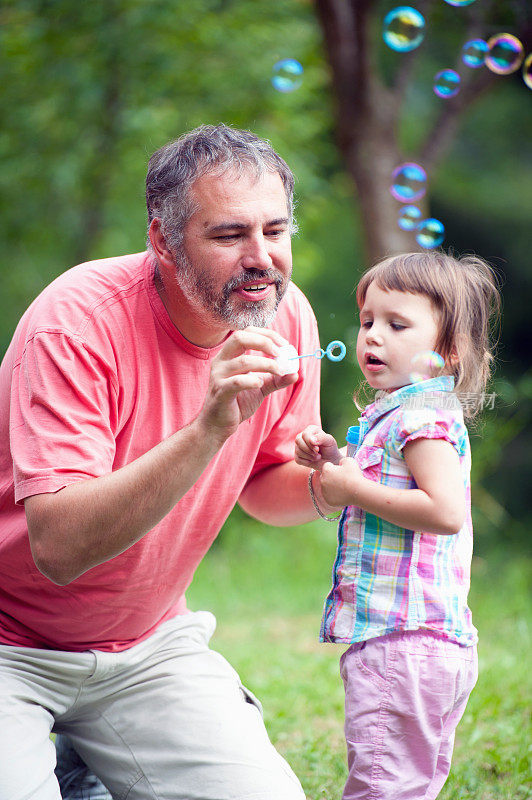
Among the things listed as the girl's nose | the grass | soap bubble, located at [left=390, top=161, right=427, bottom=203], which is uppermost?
soap bubble, located at [left=390, top=161, right=427, bottom=203]

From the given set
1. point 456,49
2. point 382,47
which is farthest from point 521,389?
point 382,47

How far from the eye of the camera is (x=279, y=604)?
579cm

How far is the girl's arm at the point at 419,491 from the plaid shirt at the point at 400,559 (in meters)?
0.04

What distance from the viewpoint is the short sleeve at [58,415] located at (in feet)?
6.75

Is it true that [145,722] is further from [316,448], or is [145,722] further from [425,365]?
[425,365]

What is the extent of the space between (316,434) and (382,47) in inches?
340

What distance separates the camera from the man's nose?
223 cm

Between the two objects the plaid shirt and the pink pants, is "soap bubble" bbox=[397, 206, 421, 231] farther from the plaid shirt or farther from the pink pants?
the pink pants

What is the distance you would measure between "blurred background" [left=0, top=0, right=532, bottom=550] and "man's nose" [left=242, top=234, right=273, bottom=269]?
172 centimetres

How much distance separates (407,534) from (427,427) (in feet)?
0.84

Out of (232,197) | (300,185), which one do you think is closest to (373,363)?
(232,197)

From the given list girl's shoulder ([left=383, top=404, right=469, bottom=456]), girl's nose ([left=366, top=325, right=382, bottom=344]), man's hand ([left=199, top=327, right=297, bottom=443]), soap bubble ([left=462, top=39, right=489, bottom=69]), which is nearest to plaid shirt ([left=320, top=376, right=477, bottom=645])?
girl's shoulder ([left=383, top=404, right=469, bottom=456])

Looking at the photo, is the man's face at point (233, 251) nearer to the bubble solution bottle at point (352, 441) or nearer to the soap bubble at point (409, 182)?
the bubble solution bottle at point (352, 441)

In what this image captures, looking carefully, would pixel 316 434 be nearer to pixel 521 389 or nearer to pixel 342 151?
pixel 521 389
